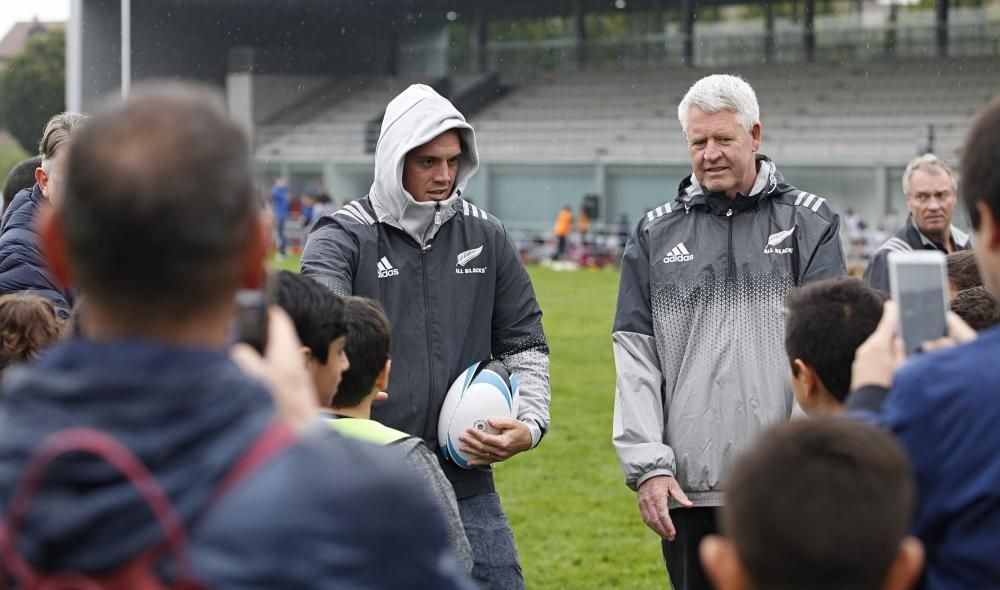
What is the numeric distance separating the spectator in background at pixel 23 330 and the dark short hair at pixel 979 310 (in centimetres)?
259

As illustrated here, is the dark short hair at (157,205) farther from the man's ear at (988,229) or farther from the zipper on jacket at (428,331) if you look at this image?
the zipper on jacket at (428,331)

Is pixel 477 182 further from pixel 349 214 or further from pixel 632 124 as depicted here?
pixel 349 214

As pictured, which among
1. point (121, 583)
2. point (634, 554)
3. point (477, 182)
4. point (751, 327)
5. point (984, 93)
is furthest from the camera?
point (477, 182)

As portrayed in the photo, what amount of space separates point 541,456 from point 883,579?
28.2ft

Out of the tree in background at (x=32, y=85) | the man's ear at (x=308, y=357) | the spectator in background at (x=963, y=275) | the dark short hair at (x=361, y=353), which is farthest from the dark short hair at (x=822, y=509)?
the tree in background at (x=32, y=85)

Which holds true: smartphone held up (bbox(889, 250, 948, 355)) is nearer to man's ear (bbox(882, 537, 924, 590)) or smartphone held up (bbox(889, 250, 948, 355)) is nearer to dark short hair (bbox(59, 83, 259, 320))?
man's ear (bbox(882, 537, 924, 590))

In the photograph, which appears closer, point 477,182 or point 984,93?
point 984,93

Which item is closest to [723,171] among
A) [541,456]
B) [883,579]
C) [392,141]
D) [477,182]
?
[392,141]

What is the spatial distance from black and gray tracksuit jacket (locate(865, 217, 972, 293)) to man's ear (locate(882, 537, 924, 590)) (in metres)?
4.34

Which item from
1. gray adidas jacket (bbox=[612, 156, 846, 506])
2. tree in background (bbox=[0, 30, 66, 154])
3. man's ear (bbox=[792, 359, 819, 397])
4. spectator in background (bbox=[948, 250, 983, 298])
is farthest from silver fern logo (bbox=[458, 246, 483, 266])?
tree in background (bbox=[0, 30, 66, 154])

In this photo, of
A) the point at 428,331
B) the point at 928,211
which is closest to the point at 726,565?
the point at 428,331

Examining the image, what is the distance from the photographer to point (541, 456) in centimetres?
1040

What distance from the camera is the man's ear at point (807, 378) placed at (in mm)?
2936

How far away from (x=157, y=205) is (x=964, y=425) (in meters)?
1.24
